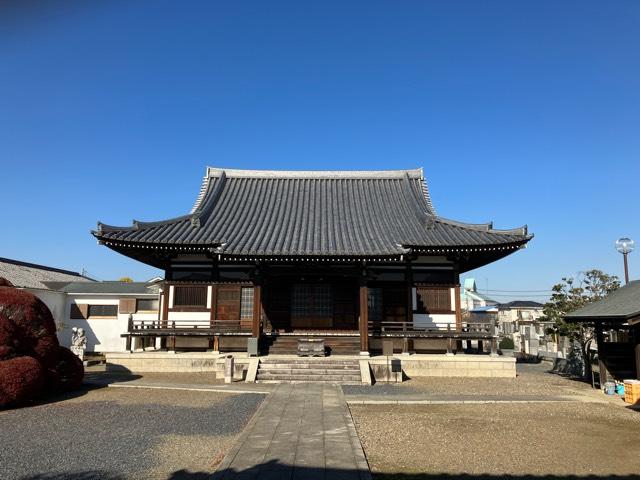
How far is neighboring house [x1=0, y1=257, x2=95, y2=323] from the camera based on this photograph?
27.4m

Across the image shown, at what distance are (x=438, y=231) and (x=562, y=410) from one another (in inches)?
393

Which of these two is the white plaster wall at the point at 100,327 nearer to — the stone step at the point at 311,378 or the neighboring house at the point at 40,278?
the neighboring house at the point at 40,278

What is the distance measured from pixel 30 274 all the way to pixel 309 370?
28.8 meters

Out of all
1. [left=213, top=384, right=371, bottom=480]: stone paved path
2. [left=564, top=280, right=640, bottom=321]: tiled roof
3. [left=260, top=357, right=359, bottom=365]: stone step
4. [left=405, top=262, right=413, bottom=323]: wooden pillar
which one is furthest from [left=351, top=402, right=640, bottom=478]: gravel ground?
[left=405, top=262, right=413, bottom=323]: wooden pillar

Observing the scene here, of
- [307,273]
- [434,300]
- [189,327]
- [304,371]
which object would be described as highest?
[307,273]

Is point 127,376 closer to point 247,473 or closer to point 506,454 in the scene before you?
point 247,473

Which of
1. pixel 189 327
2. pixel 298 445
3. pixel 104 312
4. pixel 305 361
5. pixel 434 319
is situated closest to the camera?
pixel 298 445

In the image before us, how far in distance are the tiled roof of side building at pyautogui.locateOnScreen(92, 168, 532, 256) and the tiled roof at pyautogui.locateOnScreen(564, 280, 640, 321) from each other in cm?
378

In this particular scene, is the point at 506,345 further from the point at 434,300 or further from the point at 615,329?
the point at 615,329

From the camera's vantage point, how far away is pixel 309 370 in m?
16.5

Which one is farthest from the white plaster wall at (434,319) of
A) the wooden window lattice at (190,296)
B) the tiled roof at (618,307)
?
the wooden window lattice at (190,296)

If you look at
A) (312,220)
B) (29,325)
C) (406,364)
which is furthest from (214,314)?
(406,364)

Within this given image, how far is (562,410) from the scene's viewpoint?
39.6ft

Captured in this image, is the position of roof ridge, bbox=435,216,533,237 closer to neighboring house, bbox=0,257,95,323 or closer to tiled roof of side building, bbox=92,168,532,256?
tiled roof of side building, bbox=92,168,532,256
